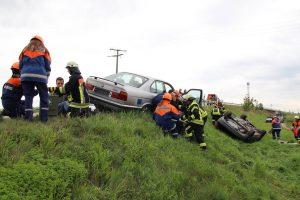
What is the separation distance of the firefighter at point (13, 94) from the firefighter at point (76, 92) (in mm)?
1109

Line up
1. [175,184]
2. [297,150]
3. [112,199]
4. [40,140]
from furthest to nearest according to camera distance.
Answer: [297,150] → [175,184] → [40,140] → [112,199]

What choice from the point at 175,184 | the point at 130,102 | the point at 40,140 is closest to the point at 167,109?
the point at 130,102

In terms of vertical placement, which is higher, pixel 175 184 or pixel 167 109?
pixel 167 109

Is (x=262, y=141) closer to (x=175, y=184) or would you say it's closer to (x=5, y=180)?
(x=175, y=184)

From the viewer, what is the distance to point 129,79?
11.9m

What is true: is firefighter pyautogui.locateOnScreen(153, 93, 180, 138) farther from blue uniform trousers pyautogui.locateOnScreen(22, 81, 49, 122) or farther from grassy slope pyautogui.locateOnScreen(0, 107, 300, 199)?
blue uniform trousers pyautogui.locateOnScreen(22, 81, 49, 122)

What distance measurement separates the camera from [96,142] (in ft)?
24.2

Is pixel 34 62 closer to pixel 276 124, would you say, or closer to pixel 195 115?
pixel 195 115

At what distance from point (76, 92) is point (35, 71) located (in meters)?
1.55

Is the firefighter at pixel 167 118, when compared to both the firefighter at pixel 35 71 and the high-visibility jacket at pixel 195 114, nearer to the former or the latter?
the high-visibility jacket at pixel 195 114

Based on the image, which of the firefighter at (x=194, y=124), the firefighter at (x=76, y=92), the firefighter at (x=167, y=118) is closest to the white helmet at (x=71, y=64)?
the firefighter at (x=76, y=92)

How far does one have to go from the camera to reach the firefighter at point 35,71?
25.9 ft

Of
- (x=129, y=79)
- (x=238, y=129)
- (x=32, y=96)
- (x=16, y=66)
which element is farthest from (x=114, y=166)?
(x=238, y=129)

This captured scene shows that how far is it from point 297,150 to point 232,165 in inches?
255
